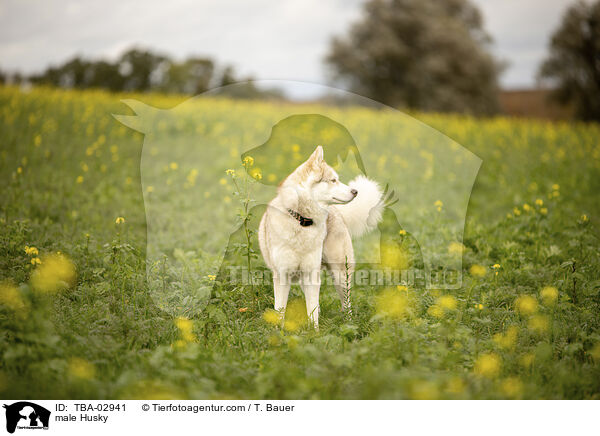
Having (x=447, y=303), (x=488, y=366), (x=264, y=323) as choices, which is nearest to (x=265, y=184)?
(x=264, y=323)

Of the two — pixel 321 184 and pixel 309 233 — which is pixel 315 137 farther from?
pixel 309 233

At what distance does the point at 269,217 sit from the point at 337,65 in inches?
547

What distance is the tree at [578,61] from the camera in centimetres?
984

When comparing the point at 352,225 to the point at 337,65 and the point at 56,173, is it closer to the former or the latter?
the point at 56,173

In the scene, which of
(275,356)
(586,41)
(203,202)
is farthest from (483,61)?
(275,356)

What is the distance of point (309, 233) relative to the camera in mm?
3684

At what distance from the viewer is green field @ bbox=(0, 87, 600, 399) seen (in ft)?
9.30

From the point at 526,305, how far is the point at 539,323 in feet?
0.60

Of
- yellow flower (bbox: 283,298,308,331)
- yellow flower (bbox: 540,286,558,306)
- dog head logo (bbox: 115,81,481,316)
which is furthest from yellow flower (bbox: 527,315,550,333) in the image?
yellow flower (bbox: 283,298,308,331)

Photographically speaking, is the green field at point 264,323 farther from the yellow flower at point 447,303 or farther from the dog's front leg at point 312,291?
the dog's front leg at point 312,291

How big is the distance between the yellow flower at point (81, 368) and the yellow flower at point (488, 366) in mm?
2745

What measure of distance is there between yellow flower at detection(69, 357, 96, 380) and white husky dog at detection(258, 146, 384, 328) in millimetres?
1576
